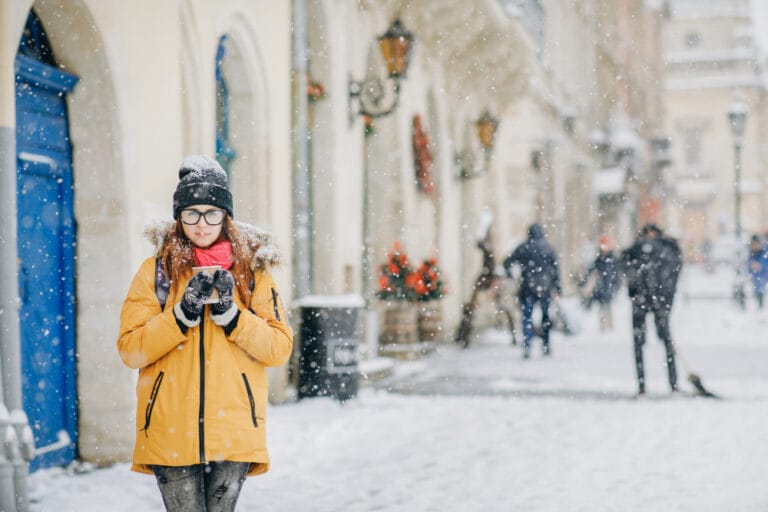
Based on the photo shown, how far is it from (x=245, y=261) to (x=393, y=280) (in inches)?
381

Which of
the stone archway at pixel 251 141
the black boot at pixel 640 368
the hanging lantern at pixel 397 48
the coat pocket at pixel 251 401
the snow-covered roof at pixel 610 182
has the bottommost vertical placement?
the black boot at pixel 640 368

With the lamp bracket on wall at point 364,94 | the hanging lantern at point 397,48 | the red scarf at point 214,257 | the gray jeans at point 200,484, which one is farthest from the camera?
the lamp bracket on wall at point 364,94

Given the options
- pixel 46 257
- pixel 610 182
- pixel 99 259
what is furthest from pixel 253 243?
pixel 610 182

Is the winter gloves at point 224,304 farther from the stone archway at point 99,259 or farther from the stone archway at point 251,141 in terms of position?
the stone archway at point 251,141

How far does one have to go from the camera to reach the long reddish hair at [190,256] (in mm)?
3598

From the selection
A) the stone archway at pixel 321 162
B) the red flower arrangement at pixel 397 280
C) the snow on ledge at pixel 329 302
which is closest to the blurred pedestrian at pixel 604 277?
the red flower arrangement at pixel 397 280

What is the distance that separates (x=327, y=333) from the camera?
10117 millimetres

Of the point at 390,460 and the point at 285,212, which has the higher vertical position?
the point at 285,212

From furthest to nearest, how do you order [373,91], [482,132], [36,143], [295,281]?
[482,132] < [373,91] < [295,281] < [36,143]

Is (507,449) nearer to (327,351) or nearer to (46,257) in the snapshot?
(327,351)

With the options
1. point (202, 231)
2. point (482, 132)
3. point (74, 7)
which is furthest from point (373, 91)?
point (202, 231)

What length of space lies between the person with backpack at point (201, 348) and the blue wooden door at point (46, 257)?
10.9 ft

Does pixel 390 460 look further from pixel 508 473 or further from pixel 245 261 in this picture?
pixel 245 261

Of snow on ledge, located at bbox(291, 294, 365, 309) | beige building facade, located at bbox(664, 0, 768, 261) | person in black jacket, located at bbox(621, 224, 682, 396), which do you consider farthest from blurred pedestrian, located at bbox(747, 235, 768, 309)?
beige building facade, located at bbox(664, 0, 768, 261)
